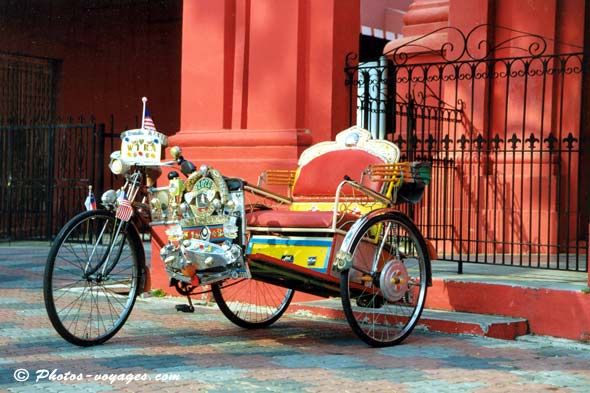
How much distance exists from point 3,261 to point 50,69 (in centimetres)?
593

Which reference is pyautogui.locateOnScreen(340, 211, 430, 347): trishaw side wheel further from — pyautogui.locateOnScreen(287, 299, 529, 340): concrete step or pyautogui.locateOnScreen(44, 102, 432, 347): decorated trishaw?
pyautogui.locateOnScreen(287, 299, 529, 340): concrete step

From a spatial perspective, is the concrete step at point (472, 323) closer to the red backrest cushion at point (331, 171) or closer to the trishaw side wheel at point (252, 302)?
the trishaw side wheel at point (252, 302)

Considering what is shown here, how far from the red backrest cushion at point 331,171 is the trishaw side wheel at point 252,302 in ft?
2.54

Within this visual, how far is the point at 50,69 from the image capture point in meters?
17.0

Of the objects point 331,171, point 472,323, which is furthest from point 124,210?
point 472,323

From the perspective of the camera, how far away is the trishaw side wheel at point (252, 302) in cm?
663

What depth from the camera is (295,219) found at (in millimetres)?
6059

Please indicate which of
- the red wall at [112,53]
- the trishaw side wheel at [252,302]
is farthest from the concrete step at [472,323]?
the red wall at [112,53]

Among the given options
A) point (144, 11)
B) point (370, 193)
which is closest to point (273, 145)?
point (370, 193)

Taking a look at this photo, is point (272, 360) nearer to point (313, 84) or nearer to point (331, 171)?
point (331, 171)

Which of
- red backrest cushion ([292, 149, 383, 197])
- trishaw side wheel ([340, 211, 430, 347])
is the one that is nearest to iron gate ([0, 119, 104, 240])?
red backrest cushion ([292, 149, 383, 197])

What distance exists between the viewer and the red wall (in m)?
17.0

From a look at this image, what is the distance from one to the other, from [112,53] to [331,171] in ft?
39.5

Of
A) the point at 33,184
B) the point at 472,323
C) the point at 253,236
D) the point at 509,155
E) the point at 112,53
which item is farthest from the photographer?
the point at 112,53
